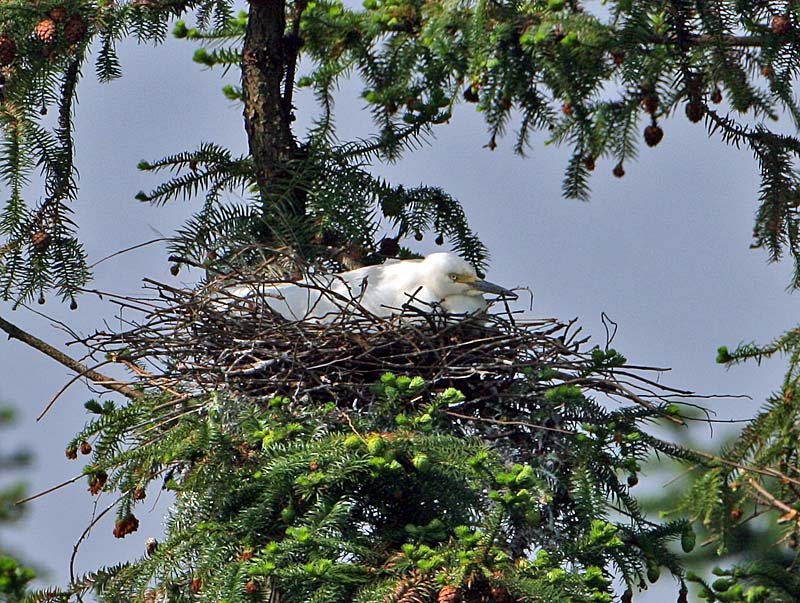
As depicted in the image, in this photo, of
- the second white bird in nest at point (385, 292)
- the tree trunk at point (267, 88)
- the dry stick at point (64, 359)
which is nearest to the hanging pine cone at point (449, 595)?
the second white bird in nest at point (385, 292)

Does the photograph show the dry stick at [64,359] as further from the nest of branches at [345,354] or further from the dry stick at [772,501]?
the dry stick at [772,501]

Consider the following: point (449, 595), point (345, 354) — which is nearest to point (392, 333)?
point (345, 354)

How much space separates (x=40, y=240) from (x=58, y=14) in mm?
949

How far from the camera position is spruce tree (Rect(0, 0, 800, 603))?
4.25m

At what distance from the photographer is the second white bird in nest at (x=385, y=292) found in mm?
5285

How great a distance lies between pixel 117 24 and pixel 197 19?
2.39 ft

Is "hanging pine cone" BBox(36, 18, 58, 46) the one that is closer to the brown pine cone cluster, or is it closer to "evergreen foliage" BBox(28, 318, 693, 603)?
the brown pine cone cluster

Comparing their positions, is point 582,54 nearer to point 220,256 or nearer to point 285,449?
point 220,256

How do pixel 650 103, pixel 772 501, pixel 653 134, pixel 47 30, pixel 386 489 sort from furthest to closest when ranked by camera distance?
pixel 653 134
pixel 650 103
pixel 47 30
pixel 386 489
pixel 772 501

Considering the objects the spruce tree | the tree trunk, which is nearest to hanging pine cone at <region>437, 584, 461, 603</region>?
the spruce tree

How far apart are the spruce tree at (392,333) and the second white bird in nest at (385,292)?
5.1 inches

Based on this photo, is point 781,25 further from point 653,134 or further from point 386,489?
point 386,489

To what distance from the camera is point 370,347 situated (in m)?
5.14

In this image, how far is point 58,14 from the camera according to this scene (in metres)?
5.71
